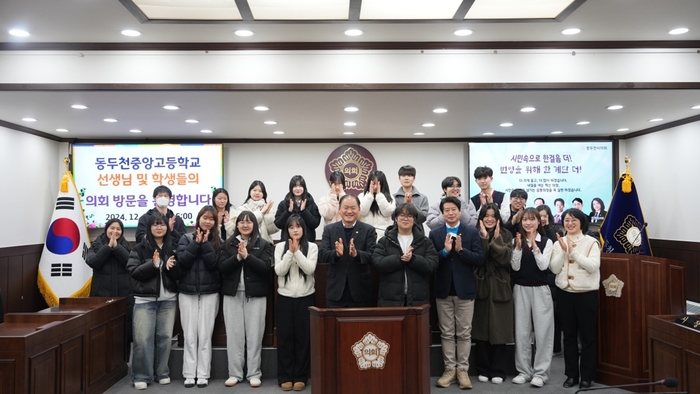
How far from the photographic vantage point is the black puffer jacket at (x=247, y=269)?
4730 millimetres

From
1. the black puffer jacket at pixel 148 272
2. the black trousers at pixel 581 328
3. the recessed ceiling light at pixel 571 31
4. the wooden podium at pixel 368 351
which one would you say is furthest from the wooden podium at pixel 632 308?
the black puffer jacket at pixel 148 272

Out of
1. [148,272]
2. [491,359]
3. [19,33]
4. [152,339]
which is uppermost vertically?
[19,33]

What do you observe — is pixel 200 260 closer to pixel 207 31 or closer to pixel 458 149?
pixel 207 31

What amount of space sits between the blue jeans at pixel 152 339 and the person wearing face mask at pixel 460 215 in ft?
8.32

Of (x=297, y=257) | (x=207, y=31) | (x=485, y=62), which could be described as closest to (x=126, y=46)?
(x=207, y=31)

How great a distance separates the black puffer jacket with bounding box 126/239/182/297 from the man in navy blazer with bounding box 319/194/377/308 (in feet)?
4.54

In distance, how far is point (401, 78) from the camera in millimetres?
5219

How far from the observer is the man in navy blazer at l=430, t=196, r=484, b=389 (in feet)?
15.1

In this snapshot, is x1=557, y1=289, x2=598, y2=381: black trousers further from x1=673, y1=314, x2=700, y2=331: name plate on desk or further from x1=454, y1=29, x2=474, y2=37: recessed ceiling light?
x1=454, y1=29, x2=474, y2=37: recessed ceiling light

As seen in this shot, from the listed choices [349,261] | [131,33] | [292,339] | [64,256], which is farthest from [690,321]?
[64,256]

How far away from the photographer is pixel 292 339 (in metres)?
4.70

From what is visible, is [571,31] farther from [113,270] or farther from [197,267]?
[113,270]

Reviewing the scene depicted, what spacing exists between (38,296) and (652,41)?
27.0 ft

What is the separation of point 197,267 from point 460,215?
2.44m
